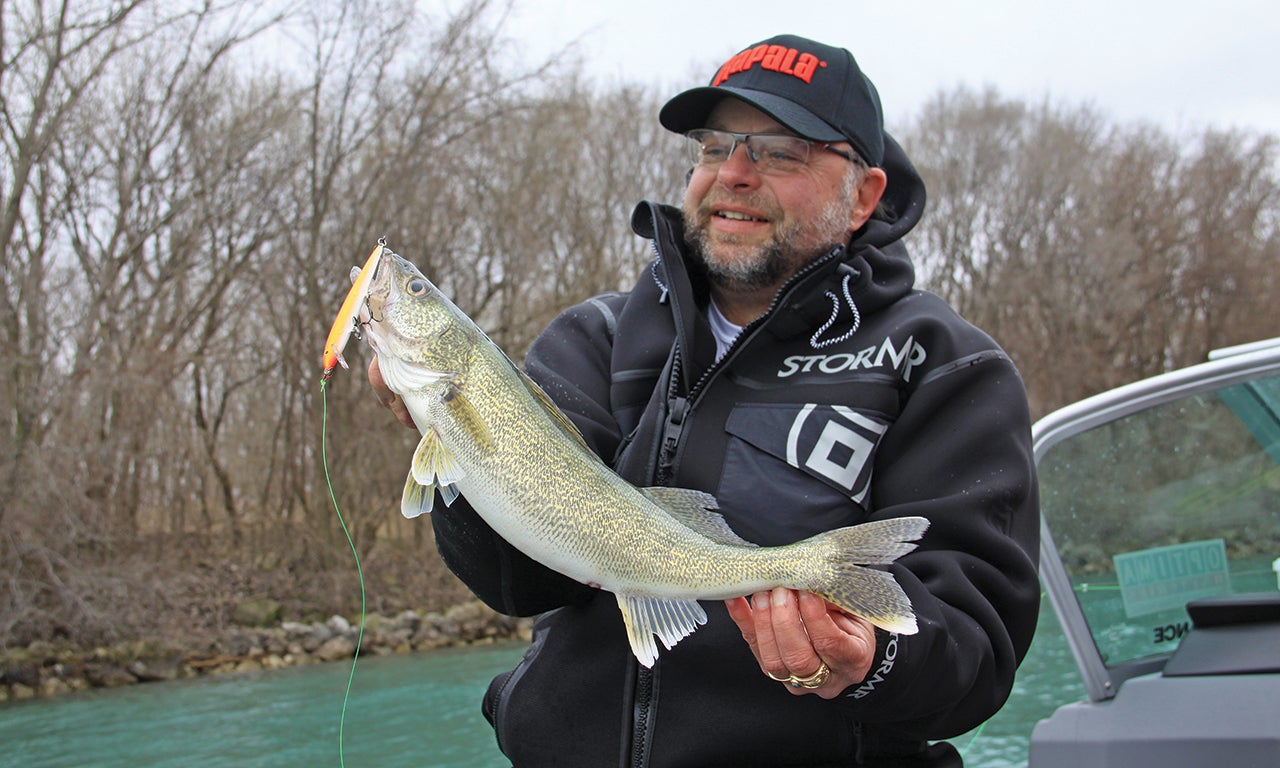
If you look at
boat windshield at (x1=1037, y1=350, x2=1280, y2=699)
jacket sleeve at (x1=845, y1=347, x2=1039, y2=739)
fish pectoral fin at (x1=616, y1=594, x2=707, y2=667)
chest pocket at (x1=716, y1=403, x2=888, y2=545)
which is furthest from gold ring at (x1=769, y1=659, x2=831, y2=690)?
boat windshield at (x1=1037, y1=350, x2=1280, y2=699)

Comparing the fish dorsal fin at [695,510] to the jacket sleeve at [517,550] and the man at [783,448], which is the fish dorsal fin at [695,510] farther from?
the jacket sleeve at [517,550]

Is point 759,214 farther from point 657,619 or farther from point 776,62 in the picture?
point 657,619

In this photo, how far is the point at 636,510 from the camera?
7.07 ft

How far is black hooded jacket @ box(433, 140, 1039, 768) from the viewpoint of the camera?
7.88ft

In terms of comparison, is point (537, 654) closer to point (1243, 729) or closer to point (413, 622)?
point (1243, 729)

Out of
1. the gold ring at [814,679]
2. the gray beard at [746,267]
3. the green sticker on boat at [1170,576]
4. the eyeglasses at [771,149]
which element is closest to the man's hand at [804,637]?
the gold ring at [814,679]

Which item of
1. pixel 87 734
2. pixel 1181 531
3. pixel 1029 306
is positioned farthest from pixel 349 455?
pixel 1029 306

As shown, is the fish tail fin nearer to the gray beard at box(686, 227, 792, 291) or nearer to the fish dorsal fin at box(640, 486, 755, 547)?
the fish dorsal fin at box(640, 486, 755, 547)

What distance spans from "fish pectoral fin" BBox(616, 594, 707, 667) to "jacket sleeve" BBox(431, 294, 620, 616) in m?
0.40

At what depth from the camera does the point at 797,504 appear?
2.49 metres

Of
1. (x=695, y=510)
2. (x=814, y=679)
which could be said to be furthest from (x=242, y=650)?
(x=814, y=679)

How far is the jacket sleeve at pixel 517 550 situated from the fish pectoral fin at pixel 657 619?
40 cm

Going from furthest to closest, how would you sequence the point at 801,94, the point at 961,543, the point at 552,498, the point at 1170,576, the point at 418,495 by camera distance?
1. the point at 1170,576
2. the point at 801,94
3. the point at 961,543
4. the point at 418,495
5. the point at 552,498

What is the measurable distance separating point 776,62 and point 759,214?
0.42 meters
